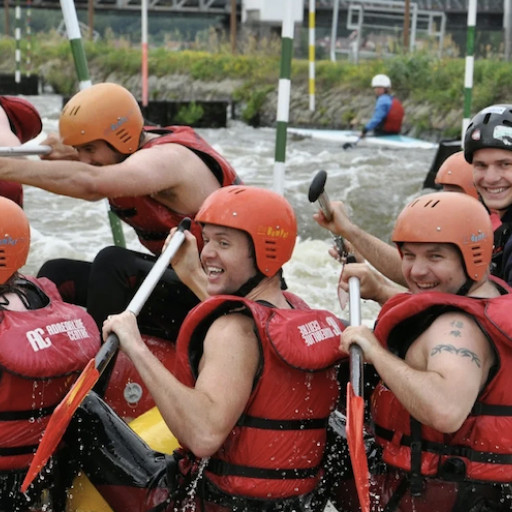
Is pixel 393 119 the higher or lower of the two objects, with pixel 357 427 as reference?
lower

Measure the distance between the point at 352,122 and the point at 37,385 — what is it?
50.6ft

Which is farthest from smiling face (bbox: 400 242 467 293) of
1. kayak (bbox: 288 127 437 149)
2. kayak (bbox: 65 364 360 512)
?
kayak (bbox: 288 127 437 149)

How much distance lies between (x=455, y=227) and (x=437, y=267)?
0.40 ft

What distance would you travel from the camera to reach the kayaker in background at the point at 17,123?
4.46 m

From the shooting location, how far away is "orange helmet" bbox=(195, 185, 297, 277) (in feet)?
9.81

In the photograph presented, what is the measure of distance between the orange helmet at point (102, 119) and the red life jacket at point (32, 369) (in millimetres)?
839

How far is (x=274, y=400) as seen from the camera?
2.87m

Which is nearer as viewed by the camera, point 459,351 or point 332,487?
point 459,351

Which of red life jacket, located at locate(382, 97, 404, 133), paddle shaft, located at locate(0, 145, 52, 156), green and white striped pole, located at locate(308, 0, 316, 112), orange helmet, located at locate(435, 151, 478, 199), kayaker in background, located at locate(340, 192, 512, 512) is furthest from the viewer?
red life jacket, located at locate(382, 97, 404, 133)

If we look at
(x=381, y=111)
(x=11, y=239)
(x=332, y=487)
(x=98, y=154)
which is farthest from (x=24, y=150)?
(x=381, y=111)

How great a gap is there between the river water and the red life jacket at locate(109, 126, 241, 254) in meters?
3.49

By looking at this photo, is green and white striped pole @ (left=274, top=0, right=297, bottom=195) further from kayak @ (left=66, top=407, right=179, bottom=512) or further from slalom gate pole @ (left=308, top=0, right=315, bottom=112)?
slalom gate pole @ (left=308, top=0, right=315, bottom=112)

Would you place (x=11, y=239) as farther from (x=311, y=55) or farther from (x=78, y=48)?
(x=311, y=55)

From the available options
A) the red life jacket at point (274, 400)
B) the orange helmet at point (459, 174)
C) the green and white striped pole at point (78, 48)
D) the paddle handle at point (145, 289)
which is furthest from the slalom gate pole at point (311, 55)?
the red life jacket at point (274, 400)
